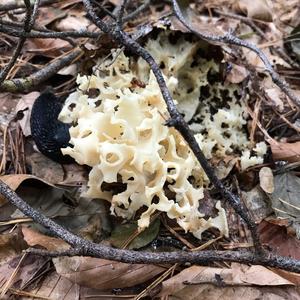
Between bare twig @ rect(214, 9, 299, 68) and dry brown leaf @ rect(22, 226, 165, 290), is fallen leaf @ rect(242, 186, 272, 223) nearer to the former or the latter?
dry brown leaf @ rect(22, 226, 165, 290)

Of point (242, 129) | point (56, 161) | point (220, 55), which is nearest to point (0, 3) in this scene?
point (56, 161)

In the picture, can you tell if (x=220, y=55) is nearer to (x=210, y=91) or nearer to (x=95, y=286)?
(x=210, y=91)

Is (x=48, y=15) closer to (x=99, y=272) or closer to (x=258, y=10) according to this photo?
(x=258, y=10)

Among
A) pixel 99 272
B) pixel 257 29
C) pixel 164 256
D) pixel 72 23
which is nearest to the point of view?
pixel 164 256

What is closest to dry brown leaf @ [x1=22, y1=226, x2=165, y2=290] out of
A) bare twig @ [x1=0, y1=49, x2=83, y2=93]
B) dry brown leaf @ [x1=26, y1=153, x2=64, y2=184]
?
dry brown leaf @ [x1=26, y1=153, x2=64, y2=184]

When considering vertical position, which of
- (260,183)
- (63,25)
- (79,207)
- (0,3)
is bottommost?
(260,183)

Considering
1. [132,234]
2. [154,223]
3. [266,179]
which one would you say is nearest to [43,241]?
[132,234]
